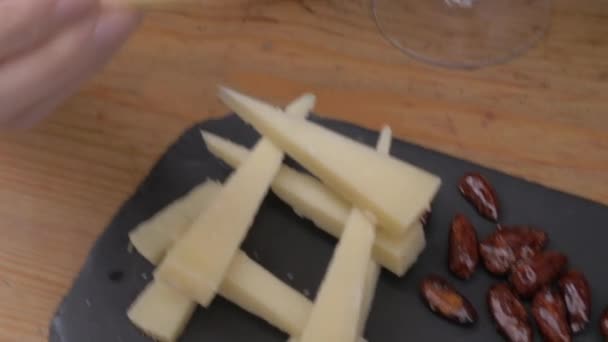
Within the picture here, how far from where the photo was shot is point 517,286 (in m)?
0.79

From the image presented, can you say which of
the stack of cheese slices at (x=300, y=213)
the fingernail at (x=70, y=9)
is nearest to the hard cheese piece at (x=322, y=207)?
the stack of cheese slices at (x=300, y=213)

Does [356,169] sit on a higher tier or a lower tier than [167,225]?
higher

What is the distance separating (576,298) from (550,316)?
0.11 ft

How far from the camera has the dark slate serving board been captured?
79cm

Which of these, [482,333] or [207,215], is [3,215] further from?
[482,333]

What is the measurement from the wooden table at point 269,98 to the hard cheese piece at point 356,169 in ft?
0.42

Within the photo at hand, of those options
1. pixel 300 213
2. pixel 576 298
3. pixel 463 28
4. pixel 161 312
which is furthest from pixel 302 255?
pixel 463 28

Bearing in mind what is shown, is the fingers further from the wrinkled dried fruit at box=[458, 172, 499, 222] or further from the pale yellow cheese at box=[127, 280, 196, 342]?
the wrinkled dried fruit at box=[458, 172, 499, 222]

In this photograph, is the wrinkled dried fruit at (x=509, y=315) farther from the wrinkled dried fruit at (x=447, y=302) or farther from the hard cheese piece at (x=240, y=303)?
the hard cheese piece at (x=240, y=303)

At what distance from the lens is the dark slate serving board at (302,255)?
792 millimetres

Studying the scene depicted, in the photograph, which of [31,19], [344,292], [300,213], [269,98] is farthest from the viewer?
[269,98]

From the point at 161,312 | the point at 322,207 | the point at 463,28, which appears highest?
the point at 463,28

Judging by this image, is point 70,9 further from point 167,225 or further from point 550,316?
point 550,316

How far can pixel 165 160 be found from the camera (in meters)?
0.90
